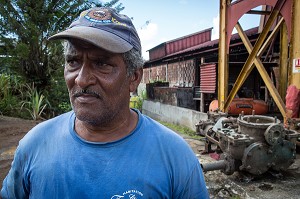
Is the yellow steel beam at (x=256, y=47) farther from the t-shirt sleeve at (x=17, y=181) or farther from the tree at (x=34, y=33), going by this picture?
the tree at (x=34, y=33)

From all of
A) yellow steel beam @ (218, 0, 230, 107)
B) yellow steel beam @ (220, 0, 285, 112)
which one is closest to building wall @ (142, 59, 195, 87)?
yellow steel beam @ (218, 0, 230, 107)

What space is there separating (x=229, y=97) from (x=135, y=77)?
15.2 ft

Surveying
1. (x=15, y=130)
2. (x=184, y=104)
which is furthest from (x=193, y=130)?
(x=15, y=130)

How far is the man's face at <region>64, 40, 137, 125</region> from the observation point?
117 centimetres

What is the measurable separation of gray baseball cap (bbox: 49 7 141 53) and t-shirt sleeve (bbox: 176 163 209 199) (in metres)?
0.71

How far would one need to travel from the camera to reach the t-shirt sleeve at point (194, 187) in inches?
47.0

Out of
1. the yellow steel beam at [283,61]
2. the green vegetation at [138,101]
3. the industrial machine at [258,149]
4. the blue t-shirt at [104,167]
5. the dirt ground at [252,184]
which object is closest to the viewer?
the blue t-shirt at [104,167]

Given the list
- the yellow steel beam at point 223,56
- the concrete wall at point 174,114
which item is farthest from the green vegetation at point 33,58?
the yellow steel beam at point 223,56

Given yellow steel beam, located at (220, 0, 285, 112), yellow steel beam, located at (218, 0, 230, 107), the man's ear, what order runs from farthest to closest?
yellow steel beam, located at (218, 0, 230, 107), yellow steel beam, located at (220, 0, 285, 112), the man's ear

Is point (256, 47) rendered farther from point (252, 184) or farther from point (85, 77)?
point (85, 77)

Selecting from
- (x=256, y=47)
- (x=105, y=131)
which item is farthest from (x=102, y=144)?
(x=256, y=47)

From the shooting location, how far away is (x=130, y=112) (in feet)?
4.53

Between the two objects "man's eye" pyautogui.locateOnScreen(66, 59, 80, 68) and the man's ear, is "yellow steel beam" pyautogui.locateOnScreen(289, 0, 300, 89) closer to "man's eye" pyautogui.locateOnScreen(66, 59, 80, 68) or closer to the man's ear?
the man's ear

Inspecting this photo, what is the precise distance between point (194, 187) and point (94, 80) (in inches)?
28.9
